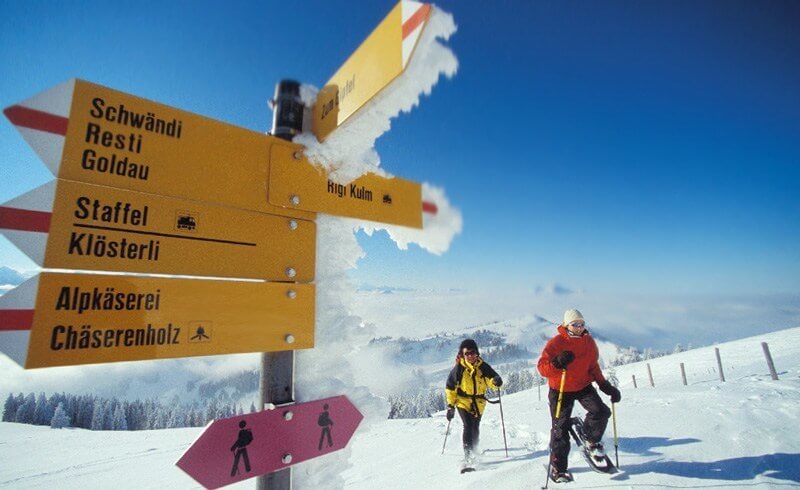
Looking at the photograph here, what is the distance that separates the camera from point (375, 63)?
1.42m

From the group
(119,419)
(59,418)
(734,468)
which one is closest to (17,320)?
(734,468)

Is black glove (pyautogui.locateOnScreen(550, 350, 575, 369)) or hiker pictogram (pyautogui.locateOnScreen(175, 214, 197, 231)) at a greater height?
hiker pictogram (pyautogui.locateOnScreen(175, 214, 197, 231))

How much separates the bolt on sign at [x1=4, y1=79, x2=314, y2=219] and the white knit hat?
3970mm

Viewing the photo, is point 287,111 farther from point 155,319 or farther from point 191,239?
point 155,319

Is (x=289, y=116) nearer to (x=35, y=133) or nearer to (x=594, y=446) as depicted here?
(x=35, y=133)

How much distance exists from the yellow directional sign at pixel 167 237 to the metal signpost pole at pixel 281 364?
0.49 m

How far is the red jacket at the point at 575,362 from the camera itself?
430 centimetres

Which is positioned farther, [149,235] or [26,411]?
[26,411]

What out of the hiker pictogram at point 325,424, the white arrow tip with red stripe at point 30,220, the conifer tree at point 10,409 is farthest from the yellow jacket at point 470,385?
the conifer tree at point 10,409

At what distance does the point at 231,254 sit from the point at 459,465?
4.96m

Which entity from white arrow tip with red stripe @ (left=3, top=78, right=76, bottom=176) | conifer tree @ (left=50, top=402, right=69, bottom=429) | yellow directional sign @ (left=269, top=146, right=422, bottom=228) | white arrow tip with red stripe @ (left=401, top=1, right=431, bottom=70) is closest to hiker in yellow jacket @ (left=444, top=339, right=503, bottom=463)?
yellow directional sign @ (left=269, top=146, right=422, bottom=228)

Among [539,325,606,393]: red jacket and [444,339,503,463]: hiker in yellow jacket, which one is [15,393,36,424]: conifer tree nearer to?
[444,339,503,463]: hiker in yellow jacket

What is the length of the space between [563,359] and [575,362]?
0.98ft

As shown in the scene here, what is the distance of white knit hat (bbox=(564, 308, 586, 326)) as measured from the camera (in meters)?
4.27
